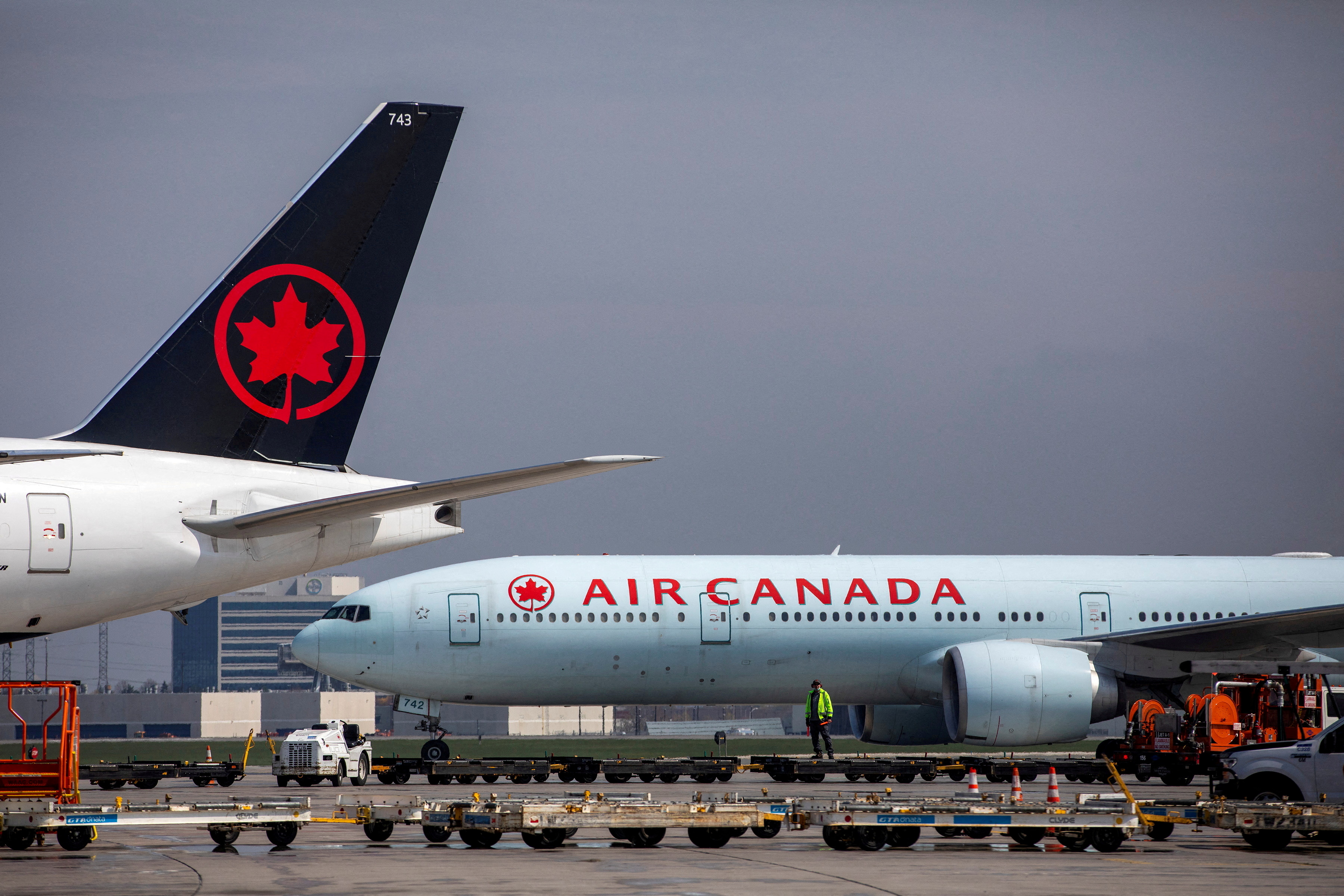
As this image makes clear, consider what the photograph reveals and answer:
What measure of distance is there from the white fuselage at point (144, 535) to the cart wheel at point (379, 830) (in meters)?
3.07

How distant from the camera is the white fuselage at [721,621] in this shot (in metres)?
26.3

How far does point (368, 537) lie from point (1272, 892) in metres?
8.10

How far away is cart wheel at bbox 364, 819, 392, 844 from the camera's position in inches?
613

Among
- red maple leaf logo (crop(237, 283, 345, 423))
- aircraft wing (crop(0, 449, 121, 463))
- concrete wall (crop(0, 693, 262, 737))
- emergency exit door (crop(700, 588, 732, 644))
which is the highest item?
red maple leaf logo (crop(237, 283, 345, 423))

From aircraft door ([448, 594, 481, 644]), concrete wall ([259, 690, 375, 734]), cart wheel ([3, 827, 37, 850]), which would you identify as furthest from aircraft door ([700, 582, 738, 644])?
concrete wall ([259, 690, 375, 734])

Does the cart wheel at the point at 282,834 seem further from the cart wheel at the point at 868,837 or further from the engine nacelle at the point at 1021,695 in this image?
the engine nacelle at the point at 1021,695

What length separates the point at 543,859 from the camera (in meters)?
14.0

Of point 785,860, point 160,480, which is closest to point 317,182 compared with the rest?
point 160,480

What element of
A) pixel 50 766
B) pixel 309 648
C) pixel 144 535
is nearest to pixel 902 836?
pixel 144 535

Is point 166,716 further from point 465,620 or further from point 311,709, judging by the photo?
point 465,620

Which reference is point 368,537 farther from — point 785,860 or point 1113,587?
point 1113,587

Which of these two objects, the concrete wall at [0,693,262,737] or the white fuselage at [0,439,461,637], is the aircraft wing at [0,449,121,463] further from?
the concrete wall at [0,693,262,737]

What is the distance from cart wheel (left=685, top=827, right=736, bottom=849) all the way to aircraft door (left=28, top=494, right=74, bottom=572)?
650 cm

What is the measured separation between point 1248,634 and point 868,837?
46.8ft
